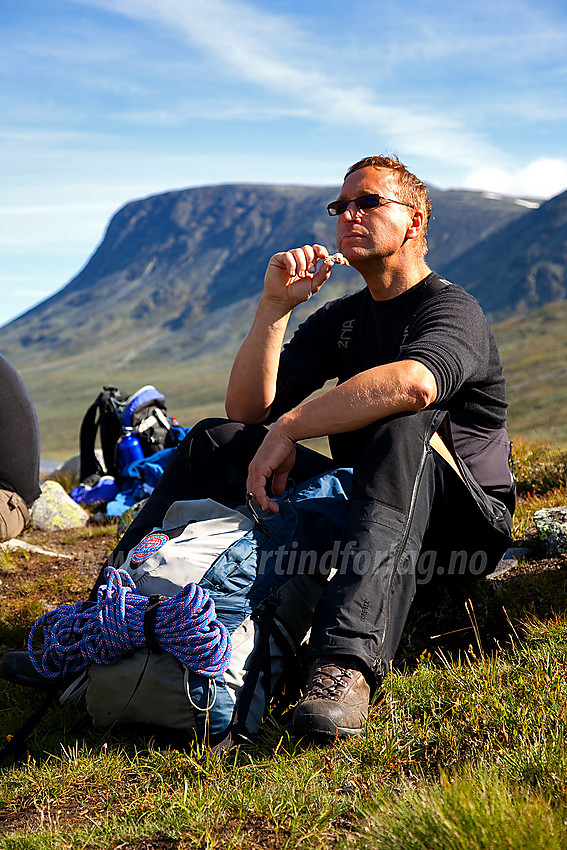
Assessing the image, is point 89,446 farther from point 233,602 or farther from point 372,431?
point 372,431

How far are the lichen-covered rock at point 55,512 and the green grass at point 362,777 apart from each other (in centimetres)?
456

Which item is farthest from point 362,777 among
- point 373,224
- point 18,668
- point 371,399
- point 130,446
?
point 130,446

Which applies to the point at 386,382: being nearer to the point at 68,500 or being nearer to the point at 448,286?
the point at 448,286

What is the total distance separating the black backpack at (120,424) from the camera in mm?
9711

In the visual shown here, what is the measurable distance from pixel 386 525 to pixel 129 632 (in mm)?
1354

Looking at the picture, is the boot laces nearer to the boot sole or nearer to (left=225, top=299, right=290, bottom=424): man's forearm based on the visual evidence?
the boot sole

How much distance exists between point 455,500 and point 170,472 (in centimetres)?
178

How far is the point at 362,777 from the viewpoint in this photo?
10.3 feet

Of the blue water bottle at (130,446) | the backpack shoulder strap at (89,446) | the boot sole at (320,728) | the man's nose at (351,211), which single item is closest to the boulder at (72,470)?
the backpack shoulder strap at (89,446)

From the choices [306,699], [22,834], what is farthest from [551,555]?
[22,834]

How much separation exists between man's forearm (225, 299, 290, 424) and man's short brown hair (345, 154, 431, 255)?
1130mm

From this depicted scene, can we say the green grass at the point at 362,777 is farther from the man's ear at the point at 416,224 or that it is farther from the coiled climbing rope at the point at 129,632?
the man's ear at the point at 416,224

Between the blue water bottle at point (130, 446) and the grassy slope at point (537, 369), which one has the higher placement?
the blue water bottle at point (130, 446)

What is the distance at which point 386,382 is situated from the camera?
3932 millimetres
